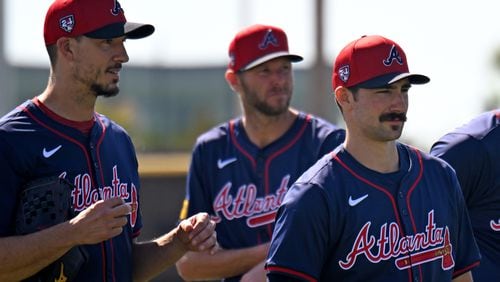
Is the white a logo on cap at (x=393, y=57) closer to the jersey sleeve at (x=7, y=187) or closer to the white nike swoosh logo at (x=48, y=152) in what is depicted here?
the white nike swoosh logo at (x=48, y=152)

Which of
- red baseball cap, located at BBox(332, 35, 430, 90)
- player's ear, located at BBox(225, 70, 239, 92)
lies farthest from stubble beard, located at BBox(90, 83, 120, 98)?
player's ear, located at BBox(225, 70, 239, 92)

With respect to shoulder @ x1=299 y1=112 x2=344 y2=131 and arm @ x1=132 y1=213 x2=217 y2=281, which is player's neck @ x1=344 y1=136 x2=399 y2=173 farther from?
shoulder @ x1=299 y1=112 x2=344 y2=131

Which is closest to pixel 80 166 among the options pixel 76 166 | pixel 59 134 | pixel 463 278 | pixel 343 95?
pixel 76 166

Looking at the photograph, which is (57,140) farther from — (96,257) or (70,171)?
(96,257)

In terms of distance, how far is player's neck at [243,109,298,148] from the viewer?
6.61 meters

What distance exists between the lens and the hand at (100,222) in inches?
185

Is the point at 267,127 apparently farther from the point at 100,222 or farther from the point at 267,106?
the point at 100,222

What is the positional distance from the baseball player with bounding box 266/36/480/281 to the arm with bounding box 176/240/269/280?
4.04 ft

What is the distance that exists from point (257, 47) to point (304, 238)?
7.36 ft

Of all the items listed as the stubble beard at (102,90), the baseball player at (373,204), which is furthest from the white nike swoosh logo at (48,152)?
the baseball player at (373,204)

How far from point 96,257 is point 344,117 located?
3.96 ft

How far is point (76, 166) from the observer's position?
508cm

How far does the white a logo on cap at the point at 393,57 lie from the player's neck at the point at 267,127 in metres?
1.45

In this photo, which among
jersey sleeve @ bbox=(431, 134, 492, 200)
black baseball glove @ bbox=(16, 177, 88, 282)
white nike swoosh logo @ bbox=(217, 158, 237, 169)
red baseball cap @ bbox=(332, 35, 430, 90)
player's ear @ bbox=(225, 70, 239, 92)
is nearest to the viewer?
black baseball glove @ bbox=(16, 177, 88, 282)
